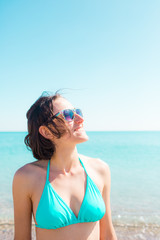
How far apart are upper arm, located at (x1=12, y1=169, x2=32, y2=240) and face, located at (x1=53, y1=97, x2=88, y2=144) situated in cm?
62

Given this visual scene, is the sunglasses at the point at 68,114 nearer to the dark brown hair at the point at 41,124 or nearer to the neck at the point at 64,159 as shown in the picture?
the dark brown hair at the point at 41,124

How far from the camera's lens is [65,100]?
8.02 ft

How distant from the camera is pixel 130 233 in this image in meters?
4.71

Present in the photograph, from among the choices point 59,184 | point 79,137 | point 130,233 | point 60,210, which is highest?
point 79,137

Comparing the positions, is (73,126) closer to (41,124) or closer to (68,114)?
(68,114)

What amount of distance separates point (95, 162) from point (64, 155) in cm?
40

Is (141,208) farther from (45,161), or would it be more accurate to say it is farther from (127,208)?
(45,161)

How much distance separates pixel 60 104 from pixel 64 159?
25.4 inches

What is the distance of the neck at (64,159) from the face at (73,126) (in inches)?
5.5

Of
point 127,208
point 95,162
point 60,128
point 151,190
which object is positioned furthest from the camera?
point 151,190

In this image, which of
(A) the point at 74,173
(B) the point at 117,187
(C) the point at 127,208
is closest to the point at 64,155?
(A) the point at 74,173

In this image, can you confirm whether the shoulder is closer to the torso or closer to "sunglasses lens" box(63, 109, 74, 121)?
the torso

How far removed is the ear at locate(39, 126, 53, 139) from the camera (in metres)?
2.26

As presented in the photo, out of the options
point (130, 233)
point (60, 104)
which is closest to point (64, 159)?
point (60, 104)
